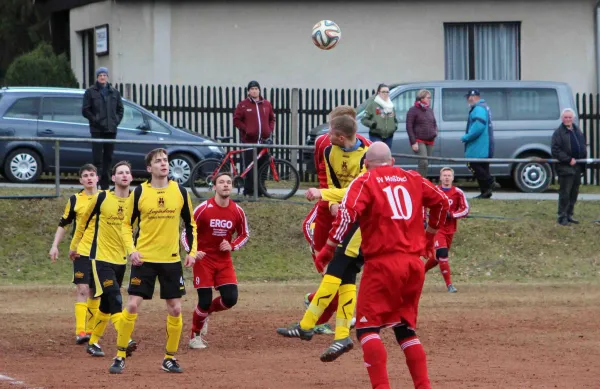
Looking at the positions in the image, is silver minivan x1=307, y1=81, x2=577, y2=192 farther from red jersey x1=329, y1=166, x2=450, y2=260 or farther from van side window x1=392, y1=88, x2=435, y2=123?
red jersey x1=329, y1=166, x2=450, y2=260

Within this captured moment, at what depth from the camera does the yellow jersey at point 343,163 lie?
11125mm

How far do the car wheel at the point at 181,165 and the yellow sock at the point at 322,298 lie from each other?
10169 mm

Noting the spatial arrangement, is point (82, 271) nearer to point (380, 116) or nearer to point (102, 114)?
point (102, 114)

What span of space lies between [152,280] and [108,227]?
59.6 inches

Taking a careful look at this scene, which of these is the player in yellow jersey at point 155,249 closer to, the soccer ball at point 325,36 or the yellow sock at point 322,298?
the yellow sock at point 322,298

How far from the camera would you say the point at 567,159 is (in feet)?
64.1

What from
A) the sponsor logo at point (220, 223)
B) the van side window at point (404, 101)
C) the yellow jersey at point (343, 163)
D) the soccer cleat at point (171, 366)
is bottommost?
the soccer cleat at point (171, 366)

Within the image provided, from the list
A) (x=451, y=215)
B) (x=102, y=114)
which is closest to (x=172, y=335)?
(x=451, y=215)

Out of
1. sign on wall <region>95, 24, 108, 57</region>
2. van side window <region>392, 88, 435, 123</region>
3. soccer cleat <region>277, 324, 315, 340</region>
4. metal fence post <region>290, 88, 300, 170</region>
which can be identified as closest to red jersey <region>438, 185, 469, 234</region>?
soccer cleat <region>277, 324, 315, 340</region>

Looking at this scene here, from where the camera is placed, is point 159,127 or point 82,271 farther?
point 159,127

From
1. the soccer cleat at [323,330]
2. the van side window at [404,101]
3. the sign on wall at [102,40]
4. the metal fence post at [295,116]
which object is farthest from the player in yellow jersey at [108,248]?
the sign on wall at [102,40]

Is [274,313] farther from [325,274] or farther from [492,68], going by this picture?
[492,68]

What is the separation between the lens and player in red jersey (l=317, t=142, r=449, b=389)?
8.48 meters

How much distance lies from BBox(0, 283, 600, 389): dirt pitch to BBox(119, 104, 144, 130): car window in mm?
6945
